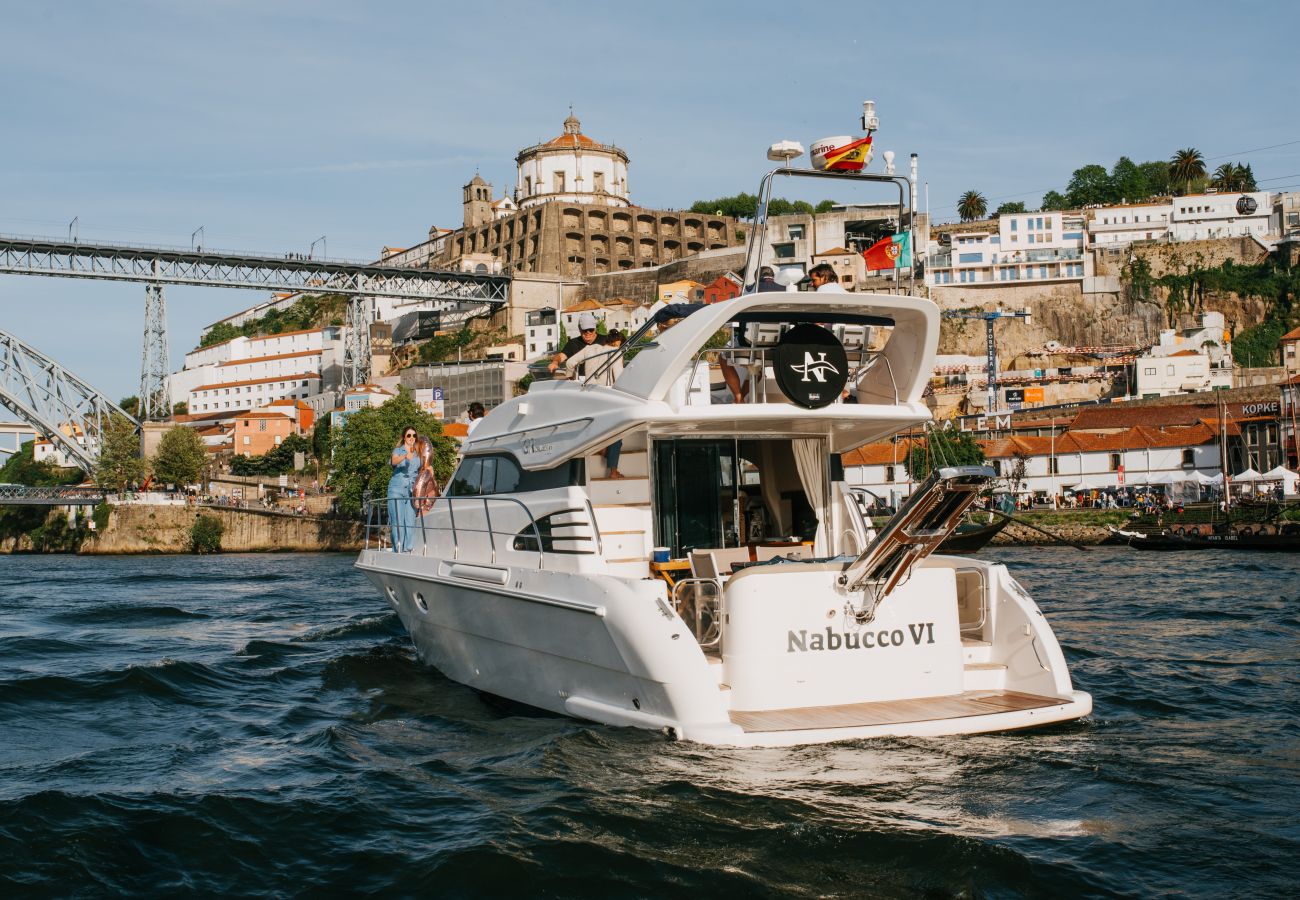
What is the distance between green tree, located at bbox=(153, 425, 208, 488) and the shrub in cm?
1127

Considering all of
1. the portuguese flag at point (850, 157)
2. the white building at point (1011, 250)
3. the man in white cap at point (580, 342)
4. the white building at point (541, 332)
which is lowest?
the man in white cap at point (580, 342)

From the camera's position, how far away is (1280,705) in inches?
352

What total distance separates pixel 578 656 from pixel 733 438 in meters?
2.12

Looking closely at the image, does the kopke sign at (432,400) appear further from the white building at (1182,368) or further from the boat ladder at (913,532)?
the boat ladder at (913,532)

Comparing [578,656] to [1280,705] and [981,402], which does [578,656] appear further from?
[981,402]

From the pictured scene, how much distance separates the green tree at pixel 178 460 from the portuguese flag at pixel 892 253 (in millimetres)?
66536

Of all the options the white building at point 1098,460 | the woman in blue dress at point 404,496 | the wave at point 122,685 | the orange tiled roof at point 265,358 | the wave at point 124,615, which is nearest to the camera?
the wave at point 122,685

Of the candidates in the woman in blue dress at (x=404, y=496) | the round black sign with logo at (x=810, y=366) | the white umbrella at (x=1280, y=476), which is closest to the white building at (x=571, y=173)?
the white umbrella at (x=1280, y=476)

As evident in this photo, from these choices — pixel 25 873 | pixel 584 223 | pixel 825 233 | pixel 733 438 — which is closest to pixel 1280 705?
pixel 733 438

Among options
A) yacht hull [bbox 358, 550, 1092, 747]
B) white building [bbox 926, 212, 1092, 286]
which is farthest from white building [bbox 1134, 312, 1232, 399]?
yacht hull [bbox 358, 550, 1092, 747]

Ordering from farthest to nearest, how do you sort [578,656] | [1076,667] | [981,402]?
[981,402] → [1076,667] → [578,656]

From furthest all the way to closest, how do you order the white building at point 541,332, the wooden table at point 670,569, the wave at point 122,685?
the white building at point 541,332 < the wave at point 122,685 < the wooden table at point 670,569

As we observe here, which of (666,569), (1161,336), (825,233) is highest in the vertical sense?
(825,233)

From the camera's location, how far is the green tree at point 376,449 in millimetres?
52531
